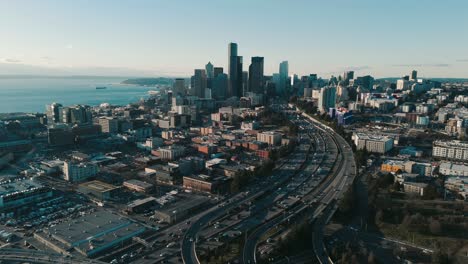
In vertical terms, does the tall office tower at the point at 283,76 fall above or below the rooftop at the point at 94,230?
above

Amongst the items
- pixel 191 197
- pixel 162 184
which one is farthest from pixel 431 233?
pixel 162 184

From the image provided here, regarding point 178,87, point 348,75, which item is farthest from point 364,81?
point 178,87

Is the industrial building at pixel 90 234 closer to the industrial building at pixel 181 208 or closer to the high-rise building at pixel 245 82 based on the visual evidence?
the industrial building at pixel 181 208

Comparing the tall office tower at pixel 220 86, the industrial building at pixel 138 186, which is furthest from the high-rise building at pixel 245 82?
the industrial building at pixel 138 186

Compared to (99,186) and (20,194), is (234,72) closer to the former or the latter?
(99,186)

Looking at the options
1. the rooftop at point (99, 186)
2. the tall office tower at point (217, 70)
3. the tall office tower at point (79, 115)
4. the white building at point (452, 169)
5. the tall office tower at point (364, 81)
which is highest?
the tall office tower at point (217, 70)

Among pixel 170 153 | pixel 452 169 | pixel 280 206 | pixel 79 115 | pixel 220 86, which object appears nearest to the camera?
pixel 280 206

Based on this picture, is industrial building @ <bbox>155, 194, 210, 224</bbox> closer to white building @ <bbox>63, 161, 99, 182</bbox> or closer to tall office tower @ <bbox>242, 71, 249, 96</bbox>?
white building @ <bbox>63, 161, 99, 182</bbox>

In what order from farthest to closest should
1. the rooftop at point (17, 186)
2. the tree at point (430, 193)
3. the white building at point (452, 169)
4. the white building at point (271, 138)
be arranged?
1. the white building at point (271, 138)
2. the white building at point (452, 169)
3. the tree at point (430, 193)
4. the rooftop at point (17, 186)
